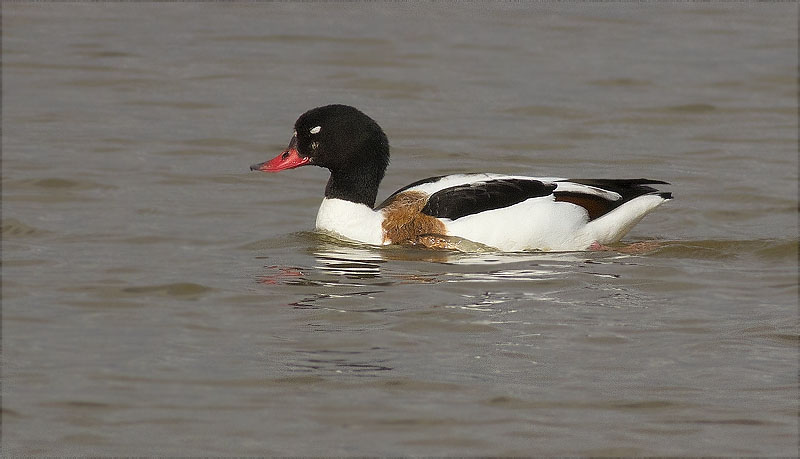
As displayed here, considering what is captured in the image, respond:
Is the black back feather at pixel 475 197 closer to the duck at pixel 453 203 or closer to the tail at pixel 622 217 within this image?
the duck at pixel 453 203

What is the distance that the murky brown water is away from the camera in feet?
24.3

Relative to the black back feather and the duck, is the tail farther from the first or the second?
the black back feather

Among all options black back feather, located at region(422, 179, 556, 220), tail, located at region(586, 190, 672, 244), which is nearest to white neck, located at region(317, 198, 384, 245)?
black back feather, located at region(422, 179, 556, 220)

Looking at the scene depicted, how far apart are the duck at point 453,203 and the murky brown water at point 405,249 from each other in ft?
0.74

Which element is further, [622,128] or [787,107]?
[787,107]

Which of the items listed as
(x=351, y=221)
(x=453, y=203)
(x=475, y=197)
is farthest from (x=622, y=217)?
(x=351, y=221)

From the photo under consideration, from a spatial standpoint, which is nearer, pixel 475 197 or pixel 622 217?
pixel 475 197

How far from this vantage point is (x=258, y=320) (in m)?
9.05

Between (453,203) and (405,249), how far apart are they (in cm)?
53

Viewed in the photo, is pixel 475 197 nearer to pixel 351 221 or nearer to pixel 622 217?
pixel 351 221

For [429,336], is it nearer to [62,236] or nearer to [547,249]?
[547,249]

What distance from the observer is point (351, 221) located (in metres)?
11.4

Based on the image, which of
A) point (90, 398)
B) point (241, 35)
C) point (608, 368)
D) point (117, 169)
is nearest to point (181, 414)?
point (90, 398)

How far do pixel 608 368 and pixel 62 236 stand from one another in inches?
202
